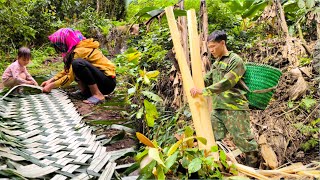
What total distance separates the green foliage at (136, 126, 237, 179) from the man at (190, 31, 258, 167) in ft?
1.81

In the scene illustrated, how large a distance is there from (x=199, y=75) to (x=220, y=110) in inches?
18.3

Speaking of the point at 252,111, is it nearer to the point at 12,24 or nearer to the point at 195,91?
the point at 195,91

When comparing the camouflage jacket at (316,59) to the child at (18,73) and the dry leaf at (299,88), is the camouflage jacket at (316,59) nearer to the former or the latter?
the dry leaf at (299,88)

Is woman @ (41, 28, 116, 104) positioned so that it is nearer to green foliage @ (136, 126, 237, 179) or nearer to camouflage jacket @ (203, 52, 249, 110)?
camouflage jacket @ (203, 52, 249, 110)

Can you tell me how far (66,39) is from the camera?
3090 mm

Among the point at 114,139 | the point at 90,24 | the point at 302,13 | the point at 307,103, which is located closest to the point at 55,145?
the point at 114,139

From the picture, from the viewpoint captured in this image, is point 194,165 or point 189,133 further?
point 189,133

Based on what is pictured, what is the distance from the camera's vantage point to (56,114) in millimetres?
2426

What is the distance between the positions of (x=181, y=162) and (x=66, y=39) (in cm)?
194

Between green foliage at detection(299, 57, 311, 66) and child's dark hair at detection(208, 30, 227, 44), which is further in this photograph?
green foliage at detection(299, 57, 311, 66)

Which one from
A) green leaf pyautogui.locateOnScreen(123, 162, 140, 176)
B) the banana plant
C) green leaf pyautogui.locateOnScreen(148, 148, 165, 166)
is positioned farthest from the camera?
the banana plant

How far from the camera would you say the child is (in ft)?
11.0

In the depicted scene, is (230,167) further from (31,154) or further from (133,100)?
(133,100)

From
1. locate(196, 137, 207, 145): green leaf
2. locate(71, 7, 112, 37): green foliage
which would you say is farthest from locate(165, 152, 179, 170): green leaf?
locate(71, 7, 112, 37): green foliage
